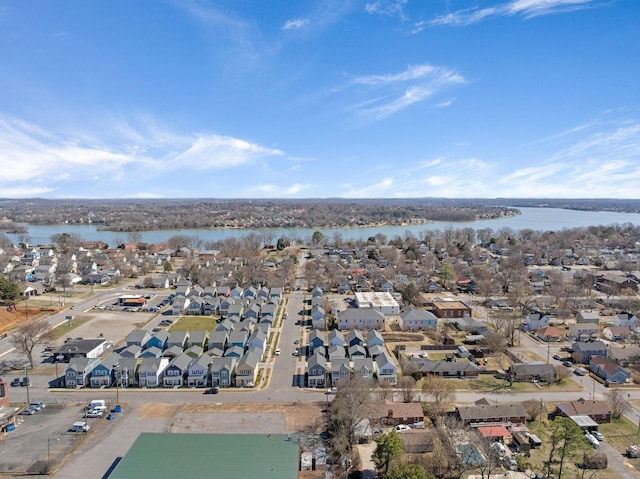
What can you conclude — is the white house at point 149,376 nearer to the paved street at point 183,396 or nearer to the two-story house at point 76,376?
the paved street at point 183,396

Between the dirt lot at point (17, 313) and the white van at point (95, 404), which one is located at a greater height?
the dirt lot at point (17, 313)

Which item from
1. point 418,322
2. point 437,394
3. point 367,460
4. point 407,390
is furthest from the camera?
point 418,322

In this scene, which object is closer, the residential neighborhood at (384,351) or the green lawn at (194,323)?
the residential neighborhood at (384,351)

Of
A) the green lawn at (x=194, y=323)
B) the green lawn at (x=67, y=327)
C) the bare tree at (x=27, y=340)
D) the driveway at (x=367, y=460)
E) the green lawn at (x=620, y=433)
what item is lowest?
the green lawn at (x=620, y=433)

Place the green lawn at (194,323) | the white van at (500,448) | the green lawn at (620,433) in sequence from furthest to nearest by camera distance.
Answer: the green lawn at (194,323) < the green lawn at (620,433) < the white van at (500,448)

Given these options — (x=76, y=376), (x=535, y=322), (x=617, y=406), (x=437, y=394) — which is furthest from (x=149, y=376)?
(x=535, y=322)

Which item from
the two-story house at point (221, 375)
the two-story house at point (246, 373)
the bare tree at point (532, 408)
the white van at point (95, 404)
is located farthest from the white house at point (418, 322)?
the white van at point (95, 404)

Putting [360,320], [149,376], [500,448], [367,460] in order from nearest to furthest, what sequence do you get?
[367,460]
[500,448]
[149,376]
[360,320]

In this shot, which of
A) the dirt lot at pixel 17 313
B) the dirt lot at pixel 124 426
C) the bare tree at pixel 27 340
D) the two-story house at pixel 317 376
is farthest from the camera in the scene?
the dirt lot at pixel 17 313

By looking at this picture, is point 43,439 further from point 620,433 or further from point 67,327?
point 620,433

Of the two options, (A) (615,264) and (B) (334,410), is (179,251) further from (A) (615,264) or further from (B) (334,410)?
(A) (615,264)

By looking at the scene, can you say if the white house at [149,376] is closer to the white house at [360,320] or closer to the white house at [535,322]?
the white house at [360,320]

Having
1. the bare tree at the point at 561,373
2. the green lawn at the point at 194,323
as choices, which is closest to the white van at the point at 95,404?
the green lawn at the point at 194,323
